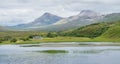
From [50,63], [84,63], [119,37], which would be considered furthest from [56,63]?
[119,37]

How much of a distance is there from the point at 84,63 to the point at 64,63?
3970 millimetres

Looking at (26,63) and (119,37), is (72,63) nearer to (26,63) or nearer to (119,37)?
(26,63)

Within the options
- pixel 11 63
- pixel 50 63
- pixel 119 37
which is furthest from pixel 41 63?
pixel 119 37

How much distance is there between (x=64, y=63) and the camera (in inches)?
2473

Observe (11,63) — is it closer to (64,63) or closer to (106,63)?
(64,63)

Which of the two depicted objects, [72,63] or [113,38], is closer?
[72,63]

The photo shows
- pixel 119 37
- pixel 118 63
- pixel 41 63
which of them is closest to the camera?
pixel 118 63

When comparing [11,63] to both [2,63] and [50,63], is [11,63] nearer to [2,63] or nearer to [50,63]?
[2,63]

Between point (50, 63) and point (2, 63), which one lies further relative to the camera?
point (2, 63)

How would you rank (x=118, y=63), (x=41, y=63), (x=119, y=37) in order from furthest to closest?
(x=119, y=37), (x=41, y=63), (x=118, y=63)

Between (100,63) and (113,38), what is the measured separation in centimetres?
14044

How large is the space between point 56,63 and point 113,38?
14005cm

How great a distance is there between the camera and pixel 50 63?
63.7m

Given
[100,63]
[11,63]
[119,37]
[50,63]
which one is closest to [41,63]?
[50,63]
